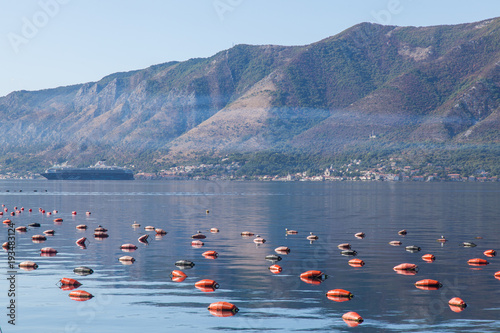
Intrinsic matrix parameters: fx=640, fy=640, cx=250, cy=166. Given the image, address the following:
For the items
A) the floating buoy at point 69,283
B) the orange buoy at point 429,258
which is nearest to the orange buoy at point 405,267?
the orange buoy at point 429,258

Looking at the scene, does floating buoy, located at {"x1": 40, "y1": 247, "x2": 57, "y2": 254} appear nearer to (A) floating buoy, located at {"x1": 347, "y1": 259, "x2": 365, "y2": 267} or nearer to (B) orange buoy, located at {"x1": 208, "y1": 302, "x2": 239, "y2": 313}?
(A) floating buoy, located at {"x1": 347, "y1": 259, "x2": 365, "y2": 267}

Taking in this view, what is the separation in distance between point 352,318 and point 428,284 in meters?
11.0

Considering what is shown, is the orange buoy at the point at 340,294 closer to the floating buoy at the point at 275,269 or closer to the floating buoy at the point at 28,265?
the floating buoy at the point at 275,269

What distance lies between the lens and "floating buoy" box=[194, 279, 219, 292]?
4197 centimetres

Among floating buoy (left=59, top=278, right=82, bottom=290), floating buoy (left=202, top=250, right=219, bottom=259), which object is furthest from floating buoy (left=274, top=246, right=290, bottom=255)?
floating buoy (left=59, top=278, right=82, bottom=290)

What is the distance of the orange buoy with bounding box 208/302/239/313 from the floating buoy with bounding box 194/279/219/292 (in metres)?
5.65

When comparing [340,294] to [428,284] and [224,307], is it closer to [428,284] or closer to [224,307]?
[428,284]

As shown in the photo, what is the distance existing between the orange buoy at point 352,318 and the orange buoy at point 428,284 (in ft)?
33.7

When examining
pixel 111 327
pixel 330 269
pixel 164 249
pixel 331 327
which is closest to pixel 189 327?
pixel 111 327

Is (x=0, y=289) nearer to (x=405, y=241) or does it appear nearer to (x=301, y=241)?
(x=301, y=241)

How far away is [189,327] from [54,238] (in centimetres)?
4458

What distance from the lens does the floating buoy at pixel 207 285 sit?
4197cm

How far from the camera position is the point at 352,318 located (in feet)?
110

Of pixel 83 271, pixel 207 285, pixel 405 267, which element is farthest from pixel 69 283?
pixel 405 267
